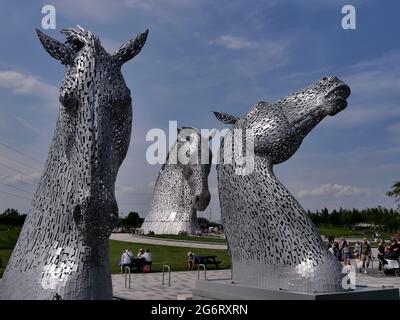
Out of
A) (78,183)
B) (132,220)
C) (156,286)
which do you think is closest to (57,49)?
(78,183)

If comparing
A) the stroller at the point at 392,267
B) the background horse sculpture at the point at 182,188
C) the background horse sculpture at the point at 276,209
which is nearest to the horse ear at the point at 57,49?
the background horse sculpture at the point at 276,209

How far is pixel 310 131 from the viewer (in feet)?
35.1

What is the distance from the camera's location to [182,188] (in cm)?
4153

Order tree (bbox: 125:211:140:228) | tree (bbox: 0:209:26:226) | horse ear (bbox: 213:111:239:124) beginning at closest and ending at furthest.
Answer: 1. horse ear (bbox: 213:111:239:124)
2. tree (bbox: 0:209:26:226)
3. tree (bbox: 125:211:140:228)

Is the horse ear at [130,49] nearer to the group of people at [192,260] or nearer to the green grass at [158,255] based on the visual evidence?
the green grass at [158,255]

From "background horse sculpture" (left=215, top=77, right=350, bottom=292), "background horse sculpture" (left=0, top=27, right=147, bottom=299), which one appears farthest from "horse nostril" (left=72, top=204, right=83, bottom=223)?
"background horse sculpture" (left=215, top=77, right=350, bottom=292)

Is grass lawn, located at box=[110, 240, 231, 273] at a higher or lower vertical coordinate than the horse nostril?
lower

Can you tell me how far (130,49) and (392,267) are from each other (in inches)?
587

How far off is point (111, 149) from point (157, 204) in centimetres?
3781

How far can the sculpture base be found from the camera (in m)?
8.81

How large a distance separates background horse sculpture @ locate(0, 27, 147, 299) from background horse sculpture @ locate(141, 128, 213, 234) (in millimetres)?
31507

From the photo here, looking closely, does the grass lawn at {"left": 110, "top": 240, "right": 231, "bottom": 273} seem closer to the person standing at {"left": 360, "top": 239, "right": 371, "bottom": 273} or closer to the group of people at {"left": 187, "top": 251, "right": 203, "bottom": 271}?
the group of people at {"left": 187, "top": 251, "right": 203, "bottom": 271}

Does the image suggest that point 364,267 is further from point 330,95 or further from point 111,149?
point 111,149
